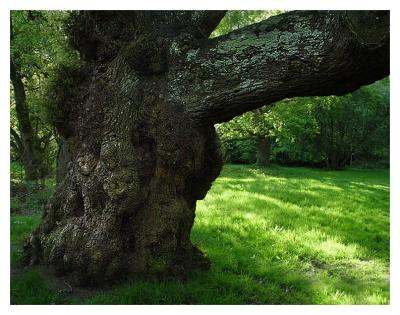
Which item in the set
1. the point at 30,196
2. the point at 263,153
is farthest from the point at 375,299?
the point at 263,153

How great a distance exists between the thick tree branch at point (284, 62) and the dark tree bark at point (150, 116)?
2 centimetres

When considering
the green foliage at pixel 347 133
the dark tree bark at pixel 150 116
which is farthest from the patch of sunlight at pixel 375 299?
the green foliage at pixel 347 133

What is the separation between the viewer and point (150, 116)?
598 centimetres

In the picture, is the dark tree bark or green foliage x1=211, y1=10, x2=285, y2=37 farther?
green foliage x1=211, y1=10, x2=285, y2=37

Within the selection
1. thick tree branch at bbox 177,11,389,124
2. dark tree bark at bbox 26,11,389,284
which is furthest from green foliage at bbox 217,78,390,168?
thick tree branch at bbox 177,11,389,124

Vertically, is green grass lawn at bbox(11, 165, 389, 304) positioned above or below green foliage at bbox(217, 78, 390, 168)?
below

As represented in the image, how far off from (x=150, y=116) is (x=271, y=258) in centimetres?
369

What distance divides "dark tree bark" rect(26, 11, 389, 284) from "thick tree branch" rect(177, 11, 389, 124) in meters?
0.02

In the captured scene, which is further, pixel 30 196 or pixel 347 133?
pixel 347 133

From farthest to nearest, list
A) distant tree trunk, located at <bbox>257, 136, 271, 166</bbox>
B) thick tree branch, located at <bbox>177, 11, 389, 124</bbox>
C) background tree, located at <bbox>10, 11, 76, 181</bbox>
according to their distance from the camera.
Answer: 1. distant tree trunk, located at <bbox>257, 136, 271, 166</bbox>
2. background tree, located at <bbox>10, 11, 76, 181</bbox>
3. thick tree branch, located at <bbox>177, 11, 389, 124</bbox>

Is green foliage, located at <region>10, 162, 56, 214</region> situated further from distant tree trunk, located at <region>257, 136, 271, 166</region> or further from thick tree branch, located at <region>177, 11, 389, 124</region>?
distant tree trunk, located at <region>257, 136, 271, 166</region>

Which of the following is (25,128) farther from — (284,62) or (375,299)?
(375,299)

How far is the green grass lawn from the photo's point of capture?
19.1 feet
